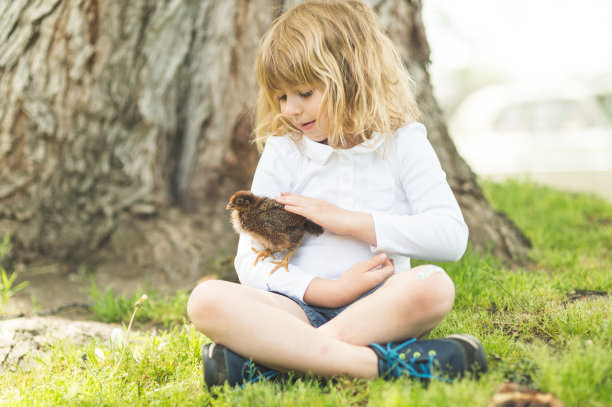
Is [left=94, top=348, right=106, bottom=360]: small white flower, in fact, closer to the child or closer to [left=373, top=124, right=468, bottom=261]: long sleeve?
the child

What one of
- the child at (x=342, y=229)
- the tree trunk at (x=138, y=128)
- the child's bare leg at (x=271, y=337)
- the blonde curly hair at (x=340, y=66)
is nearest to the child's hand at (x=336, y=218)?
the child at (x=342, y=229)

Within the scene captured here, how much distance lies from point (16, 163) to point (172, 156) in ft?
3.92

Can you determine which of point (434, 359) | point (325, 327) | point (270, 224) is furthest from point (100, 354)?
point (434, 359)

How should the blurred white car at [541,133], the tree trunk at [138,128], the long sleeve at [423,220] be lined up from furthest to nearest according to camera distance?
the blurred white car at [541,133] < the tree trunk at [138,128] < the long sleeve at [423,220]

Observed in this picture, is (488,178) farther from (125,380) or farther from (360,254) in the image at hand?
(125,380)

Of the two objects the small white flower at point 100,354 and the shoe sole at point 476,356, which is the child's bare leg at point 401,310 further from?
the small white flower at point 100,354

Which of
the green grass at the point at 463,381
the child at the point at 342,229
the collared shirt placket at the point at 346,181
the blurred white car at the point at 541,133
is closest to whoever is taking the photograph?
the green grass at the point at 463,381

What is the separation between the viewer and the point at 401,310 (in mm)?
2264

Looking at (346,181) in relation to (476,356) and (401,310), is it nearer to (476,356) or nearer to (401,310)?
(401,310)

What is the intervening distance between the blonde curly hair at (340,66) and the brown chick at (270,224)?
0.42 meters

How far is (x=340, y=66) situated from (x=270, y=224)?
0.87 metres

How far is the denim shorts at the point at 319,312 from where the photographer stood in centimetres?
257

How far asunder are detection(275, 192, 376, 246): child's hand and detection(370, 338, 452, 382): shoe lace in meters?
0.52

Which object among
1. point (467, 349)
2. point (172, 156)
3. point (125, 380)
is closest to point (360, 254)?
point (467, 349)
